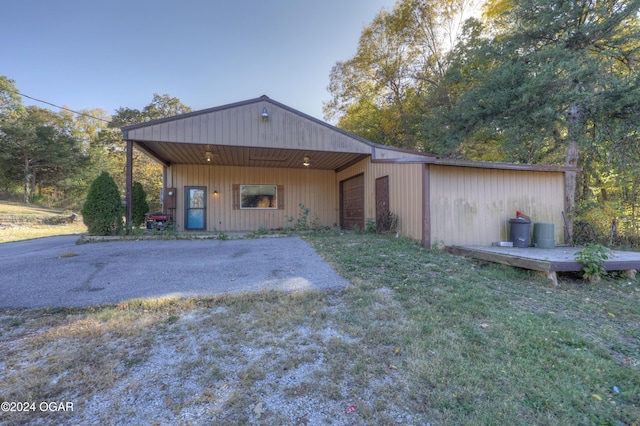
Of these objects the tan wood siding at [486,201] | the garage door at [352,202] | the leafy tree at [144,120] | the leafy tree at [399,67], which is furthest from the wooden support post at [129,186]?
the leafy tree at [144,120]

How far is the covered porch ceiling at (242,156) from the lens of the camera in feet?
27.0

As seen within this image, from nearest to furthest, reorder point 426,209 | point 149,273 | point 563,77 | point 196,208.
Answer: point 149,273 → point 426,209 → point 563,77 → point 196,208

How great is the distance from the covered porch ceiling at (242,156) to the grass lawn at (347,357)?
5999 mm

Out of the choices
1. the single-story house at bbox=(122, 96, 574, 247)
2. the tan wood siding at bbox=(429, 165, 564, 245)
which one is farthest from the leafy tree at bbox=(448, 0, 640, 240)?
the single-story house at bbox=(122, 96, 574, 247)

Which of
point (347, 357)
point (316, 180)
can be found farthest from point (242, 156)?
point (347, 357)

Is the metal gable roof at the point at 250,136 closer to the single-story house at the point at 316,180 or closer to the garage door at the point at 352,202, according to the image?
the single-story house at the point at 316,180

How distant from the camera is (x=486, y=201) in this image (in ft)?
22.5

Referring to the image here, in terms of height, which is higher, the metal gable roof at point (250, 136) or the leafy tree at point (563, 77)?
the leafy tree at point (563, 77)

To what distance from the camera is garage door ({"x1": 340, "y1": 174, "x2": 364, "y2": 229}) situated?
32.3 ft

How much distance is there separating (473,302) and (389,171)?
5172 mm

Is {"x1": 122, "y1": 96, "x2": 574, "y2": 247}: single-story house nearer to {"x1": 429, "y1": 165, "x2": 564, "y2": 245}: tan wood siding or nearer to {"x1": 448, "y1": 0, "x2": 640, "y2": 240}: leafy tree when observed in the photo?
{"x1": 429, "y1": 165, "x2": 564, "y2": 245}: tan wood siding

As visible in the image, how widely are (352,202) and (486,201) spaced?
4.71m

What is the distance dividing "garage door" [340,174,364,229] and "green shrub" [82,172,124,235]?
22.4 feet

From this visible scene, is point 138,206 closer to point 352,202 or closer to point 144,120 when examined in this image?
point 352,202
